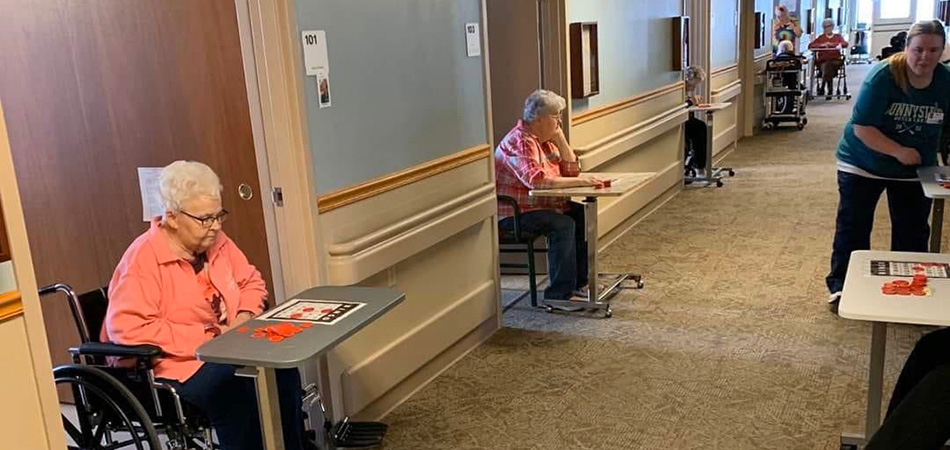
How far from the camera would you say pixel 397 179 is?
3.07m

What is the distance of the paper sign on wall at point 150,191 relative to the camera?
2.94 metres

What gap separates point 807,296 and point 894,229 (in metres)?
0.60

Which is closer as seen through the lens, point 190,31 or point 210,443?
point 210,443

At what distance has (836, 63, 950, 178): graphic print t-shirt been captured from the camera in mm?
3434

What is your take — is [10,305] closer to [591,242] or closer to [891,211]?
[591,242]

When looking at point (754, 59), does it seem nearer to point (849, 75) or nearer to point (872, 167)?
point (872, 167)

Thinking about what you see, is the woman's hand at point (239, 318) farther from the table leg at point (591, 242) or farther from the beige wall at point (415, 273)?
the table leg at point (591, 242)

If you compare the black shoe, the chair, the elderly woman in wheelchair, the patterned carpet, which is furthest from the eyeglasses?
the black shoe

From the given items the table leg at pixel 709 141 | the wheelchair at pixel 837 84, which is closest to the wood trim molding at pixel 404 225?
the table leg at pixel 709 141

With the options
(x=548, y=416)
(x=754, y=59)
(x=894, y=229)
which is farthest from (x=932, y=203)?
(x=754, y=59)

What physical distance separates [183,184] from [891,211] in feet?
10.2

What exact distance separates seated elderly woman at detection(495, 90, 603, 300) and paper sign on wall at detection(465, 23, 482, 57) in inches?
23.7

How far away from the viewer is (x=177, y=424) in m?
2.32

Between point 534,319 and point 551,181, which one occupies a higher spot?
point 551,181
